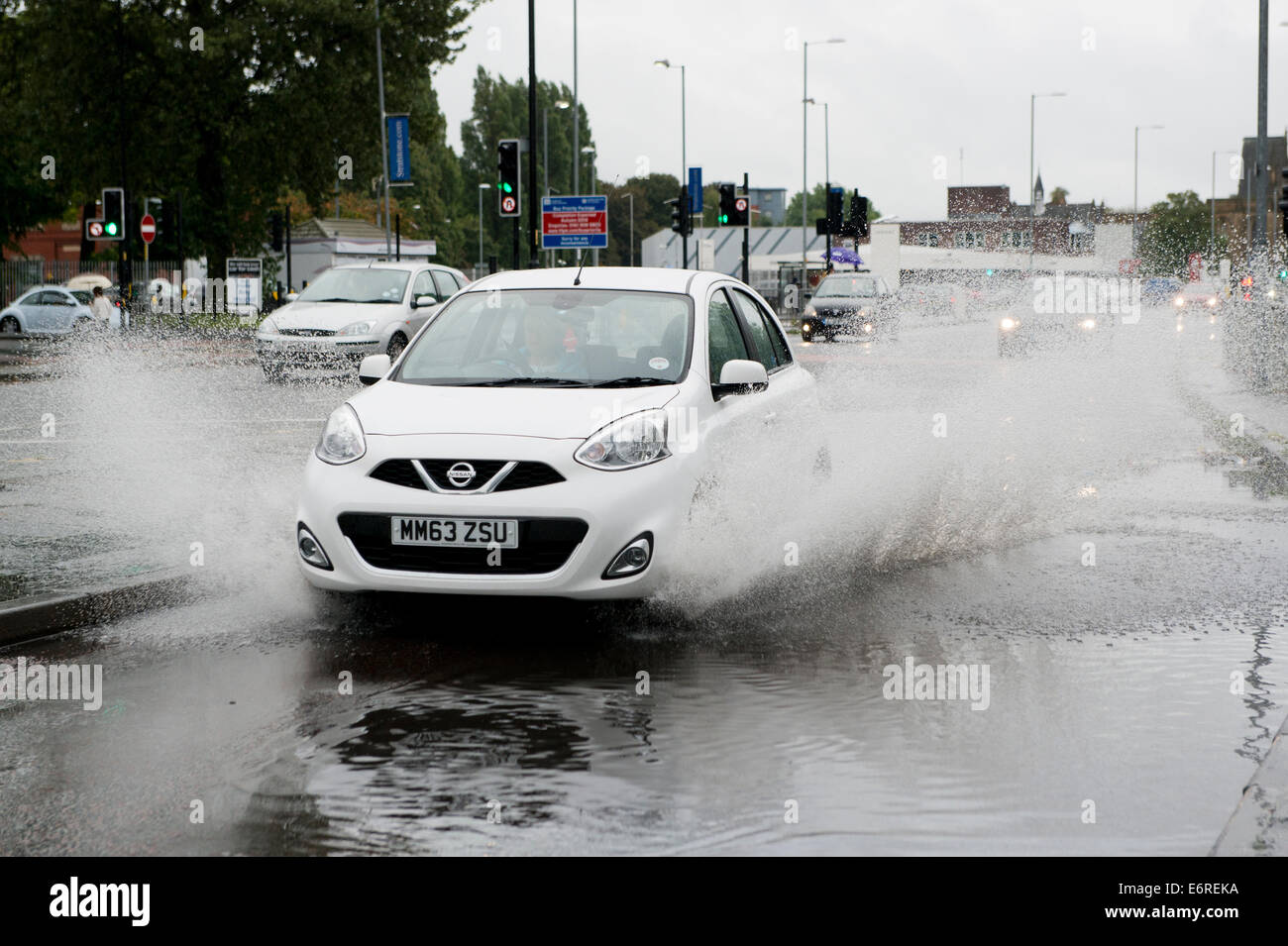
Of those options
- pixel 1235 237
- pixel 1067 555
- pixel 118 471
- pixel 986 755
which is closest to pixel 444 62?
pixel 118 471

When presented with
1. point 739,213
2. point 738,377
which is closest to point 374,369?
point 738,377

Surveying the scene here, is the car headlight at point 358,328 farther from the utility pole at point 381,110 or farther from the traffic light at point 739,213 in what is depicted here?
the utility pole at point 381,110

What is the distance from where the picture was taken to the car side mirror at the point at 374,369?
781 cm

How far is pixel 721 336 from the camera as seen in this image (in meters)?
8.02

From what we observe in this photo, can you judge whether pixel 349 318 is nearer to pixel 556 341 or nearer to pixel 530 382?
pixel 556 341

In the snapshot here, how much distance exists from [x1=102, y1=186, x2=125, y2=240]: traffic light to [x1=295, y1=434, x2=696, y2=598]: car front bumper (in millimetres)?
31781

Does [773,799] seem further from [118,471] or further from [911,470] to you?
[118,471]

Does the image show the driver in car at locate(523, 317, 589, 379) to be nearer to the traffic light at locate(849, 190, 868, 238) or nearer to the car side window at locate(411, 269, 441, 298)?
the car side window at locate(411, 269, 441, 298)

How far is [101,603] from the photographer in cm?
719

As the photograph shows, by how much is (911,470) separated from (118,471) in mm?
6146

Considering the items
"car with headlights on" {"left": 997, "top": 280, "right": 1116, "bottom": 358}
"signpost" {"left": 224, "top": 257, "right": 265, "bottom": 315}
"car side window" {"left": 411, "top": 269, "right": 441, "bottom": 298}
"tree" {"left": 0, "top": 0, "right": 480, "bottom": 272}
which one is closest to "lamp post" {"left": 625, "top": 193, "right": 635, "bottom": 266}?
"tree" {"left": 0, "top": 0, "right": 480, "bottom": 272}

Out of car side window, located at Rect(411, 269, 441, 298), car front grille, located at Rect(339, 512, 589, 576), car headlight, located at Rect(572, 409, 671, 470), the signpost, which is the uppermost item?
the signpost

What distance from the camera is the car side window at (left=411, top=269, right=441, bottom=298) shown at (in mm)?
23609

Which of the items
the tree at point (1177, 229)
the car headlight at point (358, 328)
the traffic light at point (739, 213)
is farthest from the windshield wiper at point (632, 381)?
the tree at point (1177, 229)
